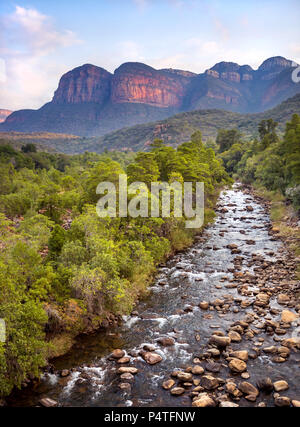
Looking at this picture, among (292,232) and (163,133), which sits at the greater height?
(163,133)

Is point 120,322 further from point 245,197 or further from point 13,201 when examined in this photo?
point 245,197

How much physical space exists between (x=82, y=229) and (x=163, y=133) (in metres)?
166

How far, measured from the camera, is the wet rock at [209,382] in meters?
11.2

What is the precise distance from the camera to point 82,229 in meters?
18.7

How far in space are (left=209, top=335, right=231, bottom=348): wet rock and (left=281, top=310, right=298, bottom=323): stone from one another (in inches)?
154

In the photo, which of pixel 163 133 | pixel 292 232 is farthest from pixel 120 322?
pixel 163 133

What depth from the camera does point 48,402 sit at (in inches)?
422

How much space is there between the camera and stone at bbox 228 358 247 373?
39.5ft

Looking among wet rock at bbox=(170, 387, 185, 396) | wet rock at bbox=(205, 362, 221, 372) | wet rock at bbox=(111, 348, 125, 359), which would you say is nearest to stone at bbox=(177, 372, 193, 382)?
wet rock at bbox=(170, 387, 185, 396)

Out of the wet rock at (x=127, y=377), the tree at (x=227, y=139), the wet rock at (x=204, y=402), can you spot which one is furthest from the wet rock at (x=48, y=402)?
the tree at (x=227, y=139)

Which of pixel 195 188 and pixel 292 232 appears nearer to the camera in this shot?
pixel 292 232

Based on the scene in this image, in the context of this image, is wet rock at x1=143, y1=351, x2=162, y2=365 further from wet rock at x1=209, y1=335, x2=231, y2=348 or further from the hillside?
the hillside

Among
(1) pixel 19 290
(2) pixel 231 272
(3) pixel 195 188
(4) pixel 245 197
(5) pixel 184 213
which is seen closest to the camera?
(1) pixel 19 290

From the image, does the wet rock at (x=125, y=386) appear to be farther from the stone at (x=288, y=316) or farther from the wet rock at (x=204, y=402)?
the stone at (x=288, y=316)
